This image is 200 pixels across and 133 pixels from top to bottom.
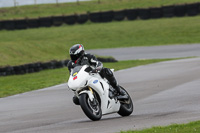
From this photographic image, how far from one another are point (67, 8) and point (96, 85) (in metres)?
48.2

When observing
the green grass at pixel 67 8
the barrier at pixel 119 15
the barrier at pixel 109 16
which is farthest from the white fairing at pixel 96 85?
the green grass at pixel 67 8

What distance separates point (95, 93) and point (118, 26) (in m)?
36.1

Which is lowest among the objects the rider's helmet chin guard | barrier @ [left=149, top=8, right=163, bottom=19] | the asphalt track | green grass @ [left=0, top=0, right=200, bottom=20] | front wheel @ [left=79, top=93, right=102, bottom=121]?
green grass @ [left=0, top=0, right=200, bottom=20]

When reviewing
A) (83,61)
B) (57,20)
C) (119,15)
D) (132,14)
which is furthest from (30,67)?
(57,20)

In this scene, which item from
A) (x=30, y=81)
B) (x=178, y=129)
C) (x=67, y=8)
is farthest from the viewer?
(x=67, y=8)

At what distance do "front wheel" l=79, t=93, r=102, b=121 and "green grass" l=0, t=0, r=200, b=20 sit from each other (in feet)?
138

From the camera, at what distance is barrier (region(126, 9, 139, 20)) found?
44.6 metres

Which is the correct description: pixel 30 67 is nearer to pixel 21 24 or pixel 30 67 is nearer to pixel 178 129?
pixel 178 129

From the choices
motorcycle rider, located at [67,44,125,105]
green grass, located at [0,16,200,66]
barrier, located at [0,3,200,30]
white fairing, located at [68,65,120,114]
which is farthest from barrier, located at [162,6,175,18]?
white fairing, located at [68,65,120,114]

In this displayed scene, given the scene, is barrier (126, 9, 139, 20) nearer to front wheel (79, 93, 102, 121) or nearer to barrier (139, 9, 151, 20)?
barrier (139, 9, 151, 20)

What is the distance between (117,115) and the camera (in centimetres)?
1005

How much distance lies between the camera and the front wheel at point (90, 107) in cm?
859

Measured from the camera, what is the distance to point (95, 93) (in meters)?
9.09

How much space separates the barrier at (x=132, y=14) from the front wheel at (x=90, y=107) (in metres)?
36.0
